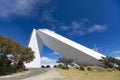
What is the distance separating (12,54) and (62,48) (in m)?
19.3

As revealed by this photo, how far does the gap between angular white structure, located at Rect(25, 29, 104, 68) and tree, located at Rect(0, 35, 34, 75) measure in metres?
13.2

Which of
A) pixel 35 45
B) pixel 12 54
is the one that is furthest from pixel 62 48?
pixel 12 54

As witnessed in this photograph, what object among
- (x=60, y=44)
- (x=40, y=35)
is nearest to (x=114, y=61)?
(x=60, y=44)

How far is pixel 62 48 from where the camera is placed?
45.2 metres

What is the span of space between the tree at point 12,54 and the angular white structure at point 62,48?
1317 centimetres

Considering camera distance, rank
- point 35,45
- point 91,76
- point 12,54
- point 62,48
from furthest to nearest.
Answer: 1. point 35,45
2. point 62,48
3. point 12,54
4. point 91,76

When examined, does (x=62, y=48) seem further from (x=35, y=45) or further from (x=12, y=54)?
(x=12, y=54)

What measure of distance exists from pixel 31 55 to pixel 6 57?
491 centimetres

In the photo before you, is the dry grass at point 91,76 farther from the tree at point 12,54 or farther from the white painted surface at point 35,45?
the white painted surface at point 35,45

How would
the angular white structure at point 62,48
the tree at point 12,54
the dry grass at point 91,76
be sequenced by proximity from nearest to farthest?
the dry grass at point 91,76
the tree at point 12,54
the angular white structure at point 62,48

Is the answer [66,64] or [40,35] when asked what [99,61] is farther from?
[40,35]

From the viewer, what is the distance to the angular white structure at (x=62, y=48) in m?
38.9

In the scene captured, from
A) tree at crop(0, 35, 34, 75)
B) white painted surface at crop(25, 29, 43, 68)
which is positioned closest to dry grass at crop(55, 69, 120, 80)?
tree at crop(0, 35, 34, 75)

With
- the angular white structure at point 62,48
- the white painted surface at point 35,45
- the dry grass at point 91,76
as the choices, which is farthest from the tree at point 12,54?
the white painted surface at point 35,45
